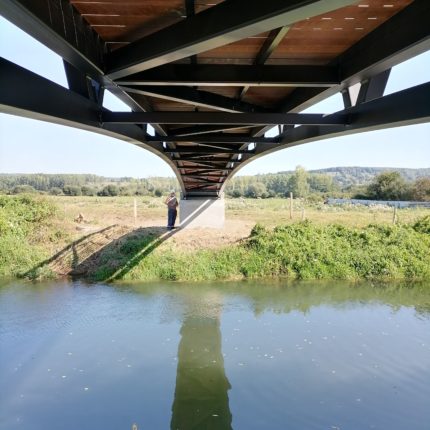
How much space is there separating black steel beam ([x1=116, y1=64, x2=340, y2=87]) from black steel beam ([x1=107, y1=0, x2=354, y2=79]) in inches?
21.6

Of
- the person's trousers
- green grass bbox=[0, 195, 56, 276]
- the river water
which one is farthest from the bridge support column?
green grass bbox=[0, 195, 56, 276]

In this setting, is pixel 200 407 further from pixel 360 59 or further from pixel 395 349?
pixel 360 59

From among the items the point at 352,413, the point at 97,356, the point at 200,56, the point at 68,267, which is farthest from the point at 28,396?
the point at 68,267

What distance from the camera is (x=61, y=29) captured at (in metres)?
2.43

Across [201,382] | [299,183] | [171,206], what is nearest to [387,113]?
[201,382]

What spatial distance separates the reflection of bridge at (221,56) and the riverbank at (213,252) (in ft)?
34.4

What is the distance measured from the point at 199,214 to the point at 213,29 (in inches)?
605

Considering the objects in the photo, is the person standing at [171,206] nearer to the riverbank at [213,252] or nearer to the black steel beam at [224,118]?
the riverbank at [213,252]

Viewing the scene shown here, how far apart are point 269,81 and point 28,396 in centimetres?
581

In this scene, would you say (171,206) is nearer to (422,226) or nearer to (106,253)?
(106,253)

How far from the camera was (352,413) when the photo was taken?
6.03 meters

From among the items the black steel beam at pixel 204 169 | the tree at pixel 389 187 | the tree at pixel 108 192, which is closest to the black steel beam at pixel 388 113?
the black steel beam at pixel 204 169

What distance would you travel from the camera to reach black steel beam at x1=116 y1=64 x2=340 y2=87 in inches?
144

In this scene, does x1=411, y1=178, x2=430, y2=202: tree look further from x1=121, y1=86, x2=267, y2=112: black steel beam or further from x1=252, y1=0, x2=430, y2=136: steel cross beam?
x1=252, y1=0, x2=430, y2=136: steel cross beam
